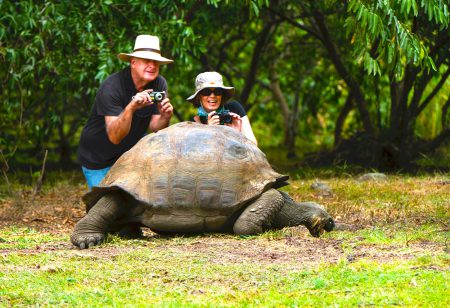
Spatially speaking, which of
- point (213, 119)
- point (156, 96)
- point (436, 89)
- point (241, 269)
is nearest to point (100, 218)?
point (156, 96)

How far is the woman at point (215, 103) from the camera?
283 inches

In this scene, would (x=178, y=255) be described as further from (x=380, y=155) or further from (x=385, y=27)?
(x=380, y=155)

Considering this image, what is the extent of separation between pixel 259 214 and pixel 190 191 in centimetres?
52

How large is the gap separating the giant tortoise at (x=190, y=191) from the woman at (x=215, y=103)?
1.62ft

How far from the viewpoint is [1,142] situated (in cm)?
A: 1152

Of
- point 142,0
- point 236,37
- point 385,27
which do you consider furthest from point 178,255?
point 236,37

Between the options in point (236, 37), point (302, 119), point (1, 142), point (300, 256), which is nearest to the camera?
point (300, 256)

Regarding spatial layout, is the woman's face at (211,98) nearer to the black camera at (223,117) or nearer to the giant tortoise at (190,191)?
the black camera at (223,117)

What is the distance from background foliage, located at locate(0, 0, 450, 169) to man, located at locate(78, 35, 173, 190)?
0.98 m

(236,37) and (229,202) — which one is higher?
(236,37)

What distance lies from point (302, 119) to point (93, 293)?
43.6 ft

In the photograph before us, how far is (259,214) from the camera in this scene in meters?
6.57

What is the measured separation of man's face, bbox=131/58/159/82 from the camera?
745cm

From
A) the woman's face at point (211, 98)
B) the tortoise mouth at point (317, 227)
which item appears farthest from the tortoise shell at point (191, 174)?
the woman's face at point (211, 98)
